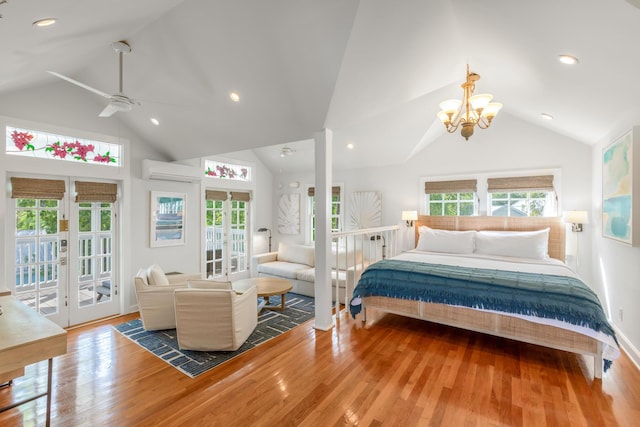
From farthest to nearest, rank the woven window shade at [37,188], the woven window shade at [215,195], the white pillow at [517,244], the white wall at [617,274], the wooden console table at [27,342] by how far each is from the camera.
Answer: the woven window shade at [215,195], the white pillow at [517,244], the woven window shade at [37,188], the white wall at [617,274], the wooden console table at [27,342]

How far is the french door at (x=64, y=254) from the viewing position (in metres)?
3.59

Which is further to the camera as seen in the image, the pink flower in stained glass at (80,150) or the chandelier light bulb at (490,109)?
the pink flower in stained glass at (80,150)

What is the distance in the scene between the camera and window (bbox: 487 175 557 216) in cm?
437

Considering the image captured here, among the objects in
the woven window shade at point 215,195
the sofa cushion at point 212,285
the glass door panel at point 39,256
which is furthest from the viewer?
the woven window shade at point 215,195

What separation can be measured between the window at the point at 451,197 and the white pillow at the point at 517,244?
2.49 ft

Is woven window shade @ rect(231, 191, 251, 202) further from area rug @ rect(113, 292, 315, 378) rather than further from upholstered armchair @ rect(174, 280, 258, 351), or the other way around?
upholstered armchair @ rect(174, 280, 258, 351)

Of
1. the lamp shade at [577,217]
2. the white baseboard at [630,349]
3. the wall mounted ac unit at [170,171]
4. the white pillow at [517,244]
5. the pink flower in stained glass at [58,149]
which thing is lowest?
the white baseboard at [630,349]

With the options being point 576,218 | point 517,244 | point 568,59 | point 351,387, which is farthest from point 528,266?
point 351,387

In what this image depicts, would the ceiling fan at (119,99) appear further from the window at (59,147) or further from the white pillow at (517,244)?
the white pillow at (517,244)

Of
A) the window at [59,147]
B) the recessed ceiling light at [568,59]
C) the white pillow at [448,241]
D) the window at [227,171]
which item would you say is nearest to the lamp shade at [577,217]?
the white pillow at [448,241]

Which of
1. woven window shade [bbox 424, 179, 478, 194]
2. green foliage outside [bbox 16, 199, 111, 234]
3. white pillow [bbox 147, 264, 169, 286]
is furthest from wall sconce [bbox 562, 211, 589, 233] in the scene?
green foliage outside [bbox 16, 199, 111, 234]

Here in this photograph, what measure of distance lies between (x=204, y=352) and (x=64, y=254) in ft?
8.07

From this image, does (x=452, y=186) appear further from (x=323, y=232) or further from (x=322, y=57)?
(x=322, y=57)

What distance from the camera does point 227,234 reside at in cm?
595
